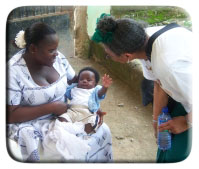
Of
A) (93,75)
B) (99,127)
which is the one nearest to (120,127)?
(99,127)

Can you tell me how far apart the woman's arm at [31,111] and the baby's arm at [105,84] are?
19 centimetres

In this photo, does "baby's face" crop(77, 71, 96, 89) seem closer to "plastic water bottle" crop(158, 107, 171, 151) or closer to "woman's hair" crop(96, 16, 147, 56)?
"woman's hair" crop(96, 16, 147, 56)

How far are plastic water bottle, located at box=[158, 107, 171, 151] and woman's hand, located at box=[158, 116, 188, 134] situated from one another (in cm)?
2

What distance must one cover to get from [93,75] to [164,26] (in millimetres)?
424

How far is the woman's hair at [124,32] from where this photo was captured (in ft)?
4.04

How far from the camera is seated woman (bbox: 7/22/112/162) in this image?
1.30 meters

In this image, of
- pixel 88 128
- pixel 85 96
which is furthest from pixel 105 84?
pixel 88 128

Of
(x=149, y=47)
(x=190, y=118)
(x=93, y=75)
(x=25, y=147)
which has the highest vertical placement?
(x=149, y=47)

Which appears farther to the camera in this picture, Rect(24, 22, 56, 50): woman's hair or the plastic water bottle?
the plastic water bottle

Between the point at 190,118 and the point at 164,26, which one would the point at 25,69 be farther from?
the point at 190,118

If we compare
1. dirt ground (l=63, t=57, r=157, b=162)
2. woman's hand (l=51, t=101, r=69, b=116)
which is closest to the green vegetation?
dirt ground (l=63, t=57, r=157, b=162)

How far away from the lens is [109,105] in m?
1.40

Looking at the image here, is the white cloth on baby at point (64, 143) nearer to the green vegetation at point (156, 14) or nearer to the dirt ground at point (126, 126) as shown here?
the dirt ground at point (126, 126)

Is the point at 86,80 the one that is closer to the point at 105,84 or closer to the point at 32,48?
the point at 105,84
